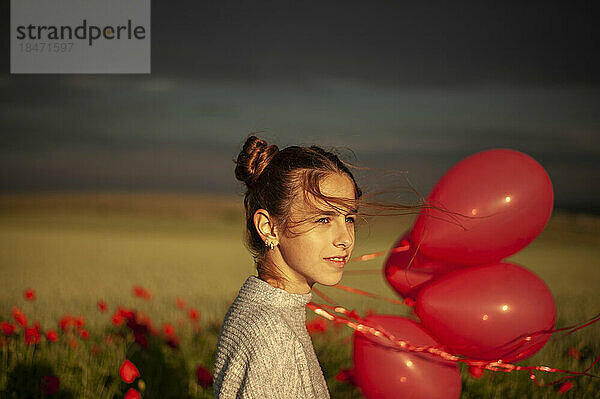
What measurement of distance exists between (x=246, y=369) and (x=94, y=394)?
1246mm

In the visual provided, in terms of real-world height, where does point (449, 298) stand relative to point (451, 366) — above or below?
above

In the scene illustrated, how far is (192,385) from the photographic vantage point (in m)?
2.12

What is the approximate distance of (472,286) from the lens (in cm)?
130

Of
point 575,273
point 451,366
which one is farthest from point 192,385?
point 575,273

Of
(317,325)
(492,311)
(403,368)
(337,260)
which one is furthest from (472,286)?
(317,325)

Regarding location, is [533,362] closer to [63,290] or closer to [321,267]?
[321,267]

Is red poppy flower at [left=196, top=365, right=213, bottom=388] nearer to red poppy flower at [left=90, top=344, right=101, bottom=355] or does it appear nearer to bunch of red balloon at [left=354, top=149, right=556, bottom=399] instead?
bunch of red balloon at [left=354, top=149, right=556, bottom=399]

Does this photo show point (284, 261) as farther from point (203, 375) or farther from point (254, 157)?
point (203, 375)

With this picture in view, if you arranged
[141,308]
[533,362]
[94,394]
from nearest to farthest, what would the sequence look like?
[94,394], [533,362], [141,308]

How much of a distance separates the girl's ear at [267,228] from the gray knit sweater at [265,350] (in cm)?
7

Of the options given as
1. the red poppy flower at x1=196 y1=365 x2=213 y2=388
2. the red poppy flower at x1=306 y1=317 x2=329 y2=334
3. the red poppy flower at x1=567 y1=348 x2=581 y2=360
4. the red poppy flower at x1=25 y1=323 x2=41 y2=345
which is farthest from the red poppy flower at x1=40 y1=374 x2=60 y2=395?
the red poppy flower at x1=567 y1=348 x2=581 y2=360

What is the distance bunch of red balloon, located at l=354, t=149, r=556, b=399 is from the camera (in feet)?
4.23

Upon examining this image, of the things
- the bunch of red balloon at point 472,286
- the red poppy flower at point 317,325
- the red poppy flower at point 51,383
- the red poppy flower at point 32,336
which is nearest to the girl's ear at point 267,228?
the bunch of red balloon at point 472,286

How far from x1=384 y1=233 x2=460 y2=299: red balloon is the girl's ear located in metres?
0.39
